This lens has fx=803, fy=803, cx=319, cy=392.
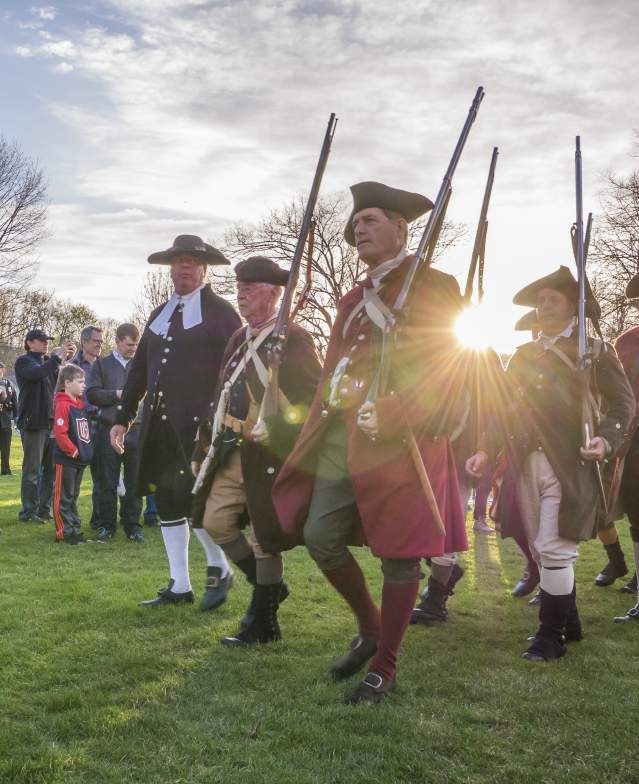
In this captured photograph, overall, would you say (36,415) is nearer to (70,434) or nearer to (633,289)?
(70,434)

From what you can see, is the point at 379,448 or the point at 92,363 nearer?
the point at 379,448

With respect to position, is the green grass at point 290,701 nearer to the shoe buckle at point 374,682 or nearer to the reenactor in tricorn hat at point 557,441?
the shoe buckle at point 374,682

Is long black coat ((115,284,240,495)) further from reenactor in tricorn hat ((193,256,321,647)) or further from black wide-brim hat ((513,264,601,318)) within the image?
black wide-brim hat ((513,264,601,318))

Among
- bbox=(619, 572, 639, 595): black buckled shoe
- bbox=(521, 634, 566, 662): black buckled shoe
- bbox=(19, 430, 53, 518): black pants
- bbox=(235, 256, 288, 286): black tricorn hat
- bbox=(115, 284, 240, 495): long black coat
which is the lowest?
bbox=(619, 572, 639, 595): black buckled shoe

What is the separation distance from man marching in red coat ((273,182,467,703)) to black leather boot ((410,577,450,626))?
1210 millimetres

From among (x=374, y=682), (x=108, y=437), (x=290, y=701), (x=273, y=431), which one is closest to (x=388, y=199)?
(x=273, y=431)

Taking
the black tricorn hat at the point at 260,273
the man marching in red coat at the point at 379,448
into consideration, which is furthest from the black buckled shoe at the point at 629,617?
the black tricorn hat at the point at 260,273

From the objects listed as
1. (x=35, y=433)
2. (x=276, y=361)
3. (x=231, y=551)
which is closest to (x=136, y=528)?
(x=35, y=433)

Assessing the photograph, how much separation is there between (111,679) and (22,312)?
42546mm

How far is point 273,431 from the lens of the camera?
4.68 meters

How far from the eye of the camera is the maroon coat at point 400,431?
381 centimetres

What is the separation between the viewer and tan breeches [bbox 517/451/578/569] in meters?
4.81

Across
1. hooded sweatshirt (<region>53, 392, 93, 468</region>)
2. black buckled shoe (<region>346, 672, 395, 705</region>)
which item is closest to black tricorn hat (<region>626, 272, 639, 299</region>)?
black buckled shoe (<region>346, 672, 395, 705</region>)

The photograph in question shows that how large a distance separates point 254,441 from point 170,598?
171cm
